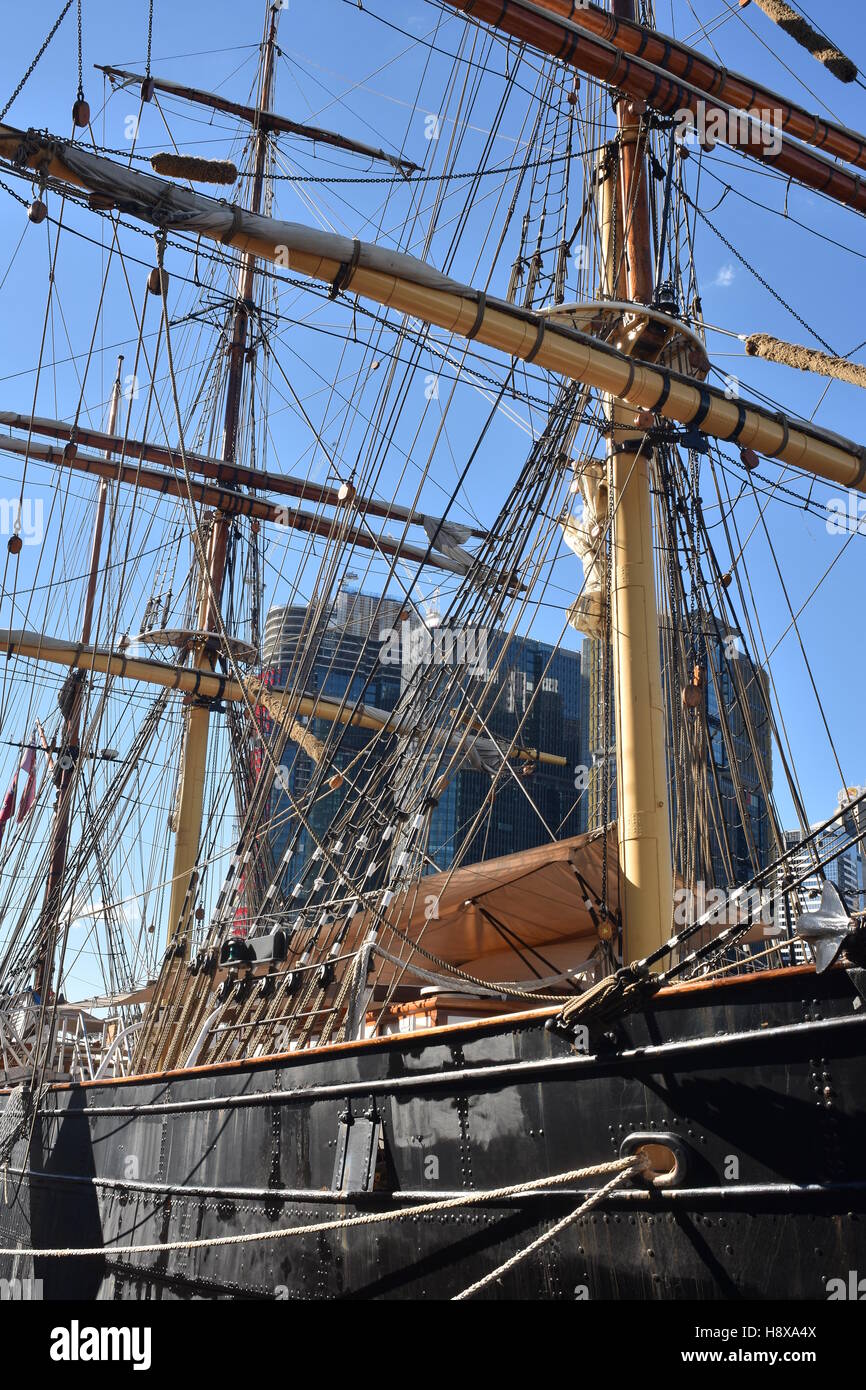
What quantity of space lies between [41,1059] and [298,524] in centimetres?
1351

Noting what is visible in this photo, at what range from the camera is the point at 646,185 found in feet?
38.5

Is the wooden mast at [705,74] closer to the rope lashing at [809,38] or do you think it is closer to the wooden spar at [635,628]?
the wooden spar at [635,628]

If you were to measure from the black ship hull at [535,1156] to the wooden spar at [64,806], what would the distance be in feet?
13.6

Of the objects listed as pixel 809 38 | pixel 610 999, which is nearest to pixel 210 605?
pixel 809 38

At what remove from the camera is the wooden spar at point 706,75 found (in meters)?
11.8

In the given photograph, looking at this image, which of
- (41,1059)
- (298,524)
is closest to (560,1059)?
(41,1059)

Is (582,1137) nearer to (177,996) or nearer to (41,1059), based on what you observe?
(177,996)

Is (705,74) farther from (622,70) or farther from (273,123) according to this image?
(273,123)

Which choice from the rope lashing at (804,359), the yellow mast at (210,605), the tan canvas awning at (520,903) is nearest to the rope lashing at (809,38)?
the rope lashing at (804,359)

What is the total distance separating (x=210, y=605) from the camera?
22141mm

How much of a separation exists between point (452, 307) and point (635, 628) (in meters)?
3.00

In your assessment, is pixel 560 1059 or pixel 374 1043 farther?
pixel 374 1043

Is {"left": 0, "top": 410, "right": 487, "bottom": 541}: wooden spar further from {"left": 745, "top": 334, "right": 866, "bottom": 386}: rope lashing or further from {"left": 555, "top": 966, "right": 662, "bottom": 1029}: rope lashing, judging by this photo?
{"left": 555, "top": 966, "right": 662, "bottom": 1029}: rope lashing

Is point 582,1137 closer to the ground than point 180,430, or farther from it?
closer to the ground
